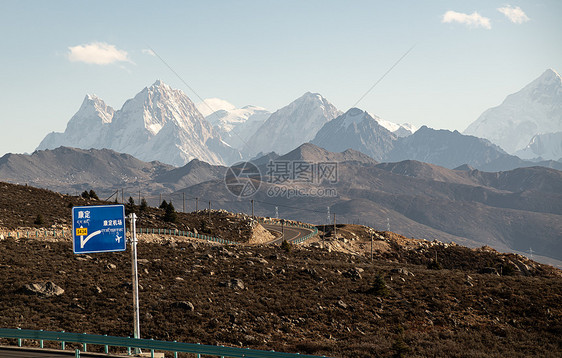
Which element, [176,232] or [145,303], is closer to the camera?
[145,303]

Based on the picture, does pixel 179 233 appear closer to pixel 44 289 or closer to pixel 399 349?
pixel 44 289

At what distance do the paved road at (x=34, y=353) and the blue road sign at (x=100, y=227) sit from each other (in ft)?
19.0

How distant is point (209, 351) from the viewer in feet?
92.5

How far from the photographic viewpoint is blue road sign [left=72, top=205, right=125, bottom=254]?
3116cm

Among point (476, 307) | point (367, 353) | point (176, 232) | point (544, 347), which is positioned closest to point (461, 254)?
point (176, 232)

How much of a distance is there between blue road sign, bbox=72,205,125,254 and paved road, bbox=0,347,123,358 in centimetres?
580

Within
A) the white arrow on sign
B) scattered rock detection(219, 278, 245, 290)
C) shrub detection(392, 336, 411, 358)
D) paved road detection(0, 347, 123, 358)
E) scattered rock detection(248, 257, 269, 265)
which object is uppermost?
the white arrow on sign

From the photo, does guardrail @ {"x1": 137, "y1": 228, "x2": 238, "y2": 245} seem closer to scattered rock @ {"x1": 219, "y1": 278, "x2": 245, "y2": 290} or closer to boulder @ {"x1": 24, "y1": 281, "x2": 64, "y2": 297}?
scattered rock @ {"x1": 219, "y1": 278, "x2": 245, "y2": 290}

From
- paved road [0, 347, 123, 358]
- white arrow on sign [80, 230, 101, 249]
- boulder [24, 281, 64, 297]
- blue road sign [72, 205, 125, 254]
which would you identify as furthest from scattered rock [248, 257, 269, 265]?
paved road [0, 347, 123, 358]

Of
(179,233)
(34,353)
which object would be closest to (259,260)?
(179,233)

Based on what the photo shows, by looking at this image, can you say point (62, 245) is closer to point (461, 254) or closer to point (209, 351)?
point (209, 351)

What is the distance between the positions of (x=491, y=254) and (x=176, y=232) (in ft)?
230

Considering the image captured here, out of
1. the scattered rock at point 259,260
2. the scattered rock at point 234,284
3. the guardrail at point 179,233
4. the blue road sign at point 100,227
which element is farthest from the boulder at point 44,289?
the guardrail at point 179,233

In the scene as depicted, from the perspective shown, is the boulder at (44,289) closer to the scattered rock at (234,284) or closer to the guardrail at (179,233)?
the scattered rock at (234,284)
